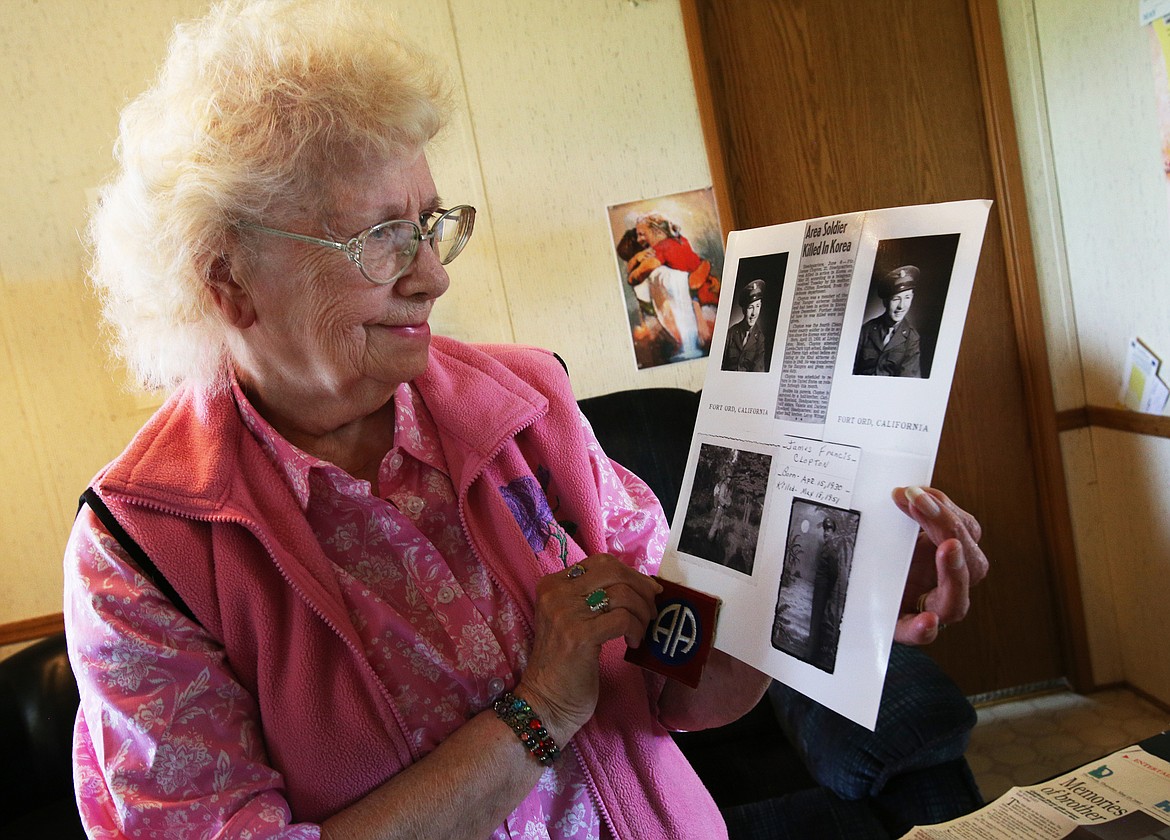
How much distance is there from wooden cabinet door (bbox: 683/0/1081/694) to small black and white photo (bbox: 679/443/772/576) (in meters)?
1.80

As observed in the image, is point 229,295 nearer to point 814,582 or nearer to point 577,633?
point 577,633

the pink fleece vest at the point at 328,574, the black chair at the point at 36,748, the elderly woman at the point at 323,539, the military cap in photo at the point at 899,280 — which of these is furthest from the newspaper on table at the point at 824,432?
the black chair at the point at 36,748

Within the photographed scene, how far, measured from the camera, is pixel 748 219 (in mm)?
2664

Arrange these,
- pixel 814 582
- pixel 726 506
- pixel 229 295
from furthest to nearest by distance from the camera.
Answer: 1. pixel 229 295
2. pixel 726 506
3. pixel 814 582

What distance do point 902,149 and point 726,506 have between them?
2.11 metres

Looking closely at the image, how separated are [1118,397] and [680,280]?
4.35 ft

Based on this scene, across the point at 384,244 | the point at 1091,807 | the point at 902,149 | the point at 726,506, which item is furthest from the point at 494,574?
the point at 902,149

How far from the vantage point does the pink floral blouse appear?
878 mm

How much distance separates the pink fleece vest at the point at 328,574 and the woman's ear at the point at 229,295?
0.36 feet

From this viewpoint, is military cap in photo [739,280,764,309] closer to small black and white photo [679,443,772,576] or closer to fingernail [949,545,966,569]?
small black and white photo [679,443,772,576]

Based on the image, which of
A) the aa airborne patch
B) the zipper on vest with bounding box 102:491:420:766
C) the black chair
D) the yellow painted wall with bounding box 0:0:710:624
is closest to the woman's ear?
the zipper on vest with bounding box 102:491:420:766

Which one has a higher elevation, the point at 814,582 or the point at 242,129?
the point at 242,129

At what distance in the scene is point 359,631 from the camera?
101 cm

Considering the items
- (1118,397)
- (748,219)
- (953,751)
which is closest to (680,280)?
(748,219)
